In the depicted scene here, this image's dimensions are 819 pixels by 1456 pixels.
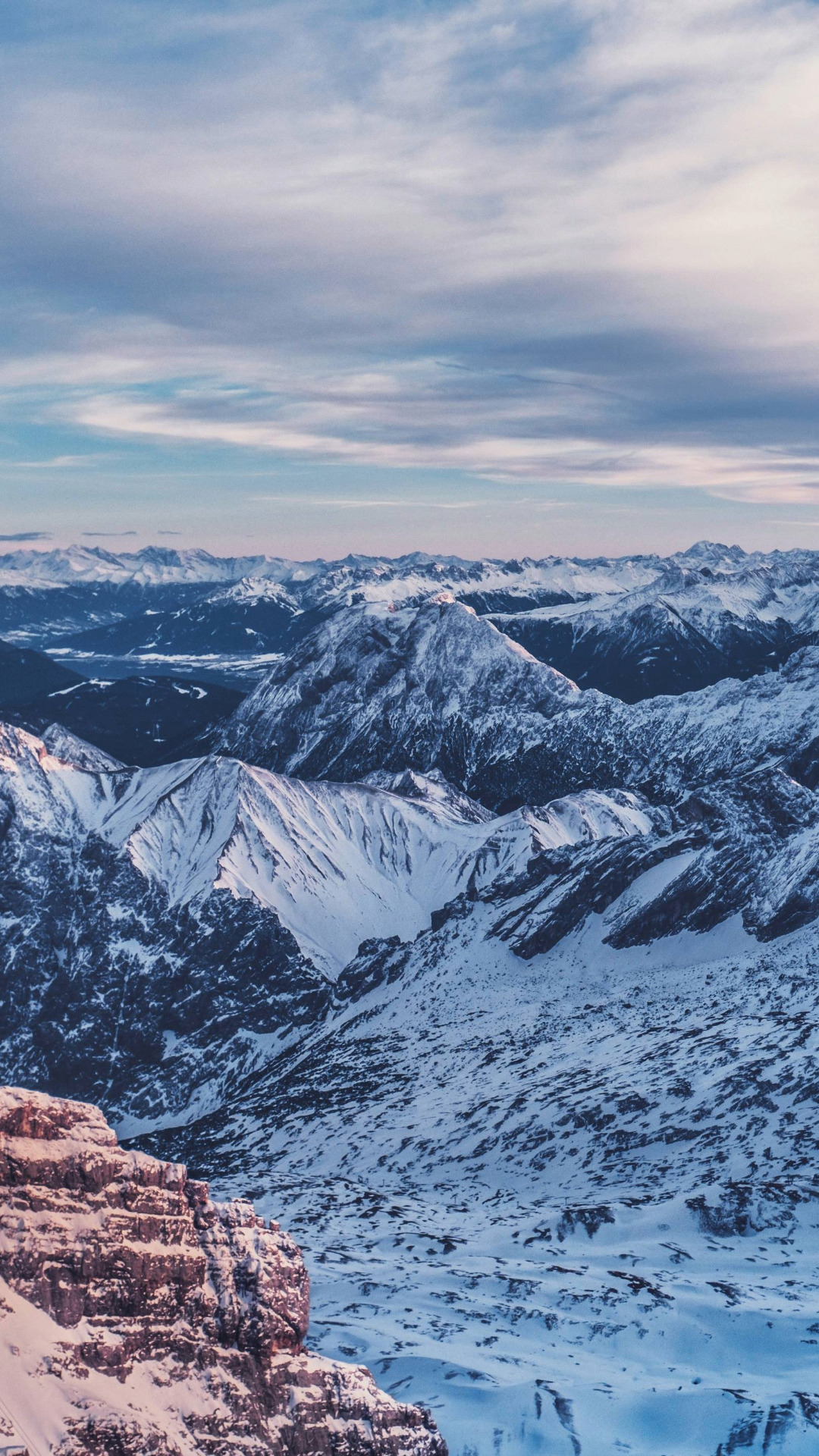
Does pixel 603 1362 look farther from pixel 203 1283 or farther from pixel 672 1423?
pixel 203 1283

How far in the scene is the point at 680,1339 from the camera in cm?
6706

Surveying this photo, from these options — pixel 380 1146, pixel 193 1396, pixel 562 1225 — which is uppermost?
pixel 193 1396

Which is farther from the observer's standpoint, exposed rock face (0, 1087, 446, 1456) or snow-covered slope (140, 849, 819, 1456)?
snow-covered slope (140, 849, 819, 1456)

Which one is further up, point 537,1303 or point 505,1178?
point 537,1303

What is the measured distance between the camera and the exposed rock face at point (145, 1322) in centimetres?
3612

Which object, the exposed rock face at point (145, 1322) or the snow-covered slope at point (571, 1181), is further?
the snow-covered slope at point (571, 1181)

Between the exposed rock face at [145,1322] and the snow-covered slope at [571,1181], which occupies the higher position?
the exposed rock face at [145,1322]

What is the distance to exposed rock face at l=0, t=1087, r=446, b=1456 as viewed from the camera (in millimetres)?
36125

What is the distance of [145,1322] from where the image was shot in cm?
3881

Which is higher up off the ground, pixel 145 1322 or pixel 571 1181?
pixel 145 1322

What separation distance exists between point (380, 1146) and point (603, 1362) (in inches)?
2403

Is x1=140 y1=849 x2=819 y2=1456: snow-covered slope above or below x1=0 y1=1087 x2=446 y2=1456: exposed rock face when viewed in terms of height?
below

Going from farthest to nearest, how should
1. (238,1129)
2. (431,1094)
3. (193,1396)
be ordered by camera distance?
(238,1129), (431,1094), (193,1396)

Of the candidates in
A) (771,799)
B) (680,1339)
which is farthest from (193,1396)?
(771,799)
